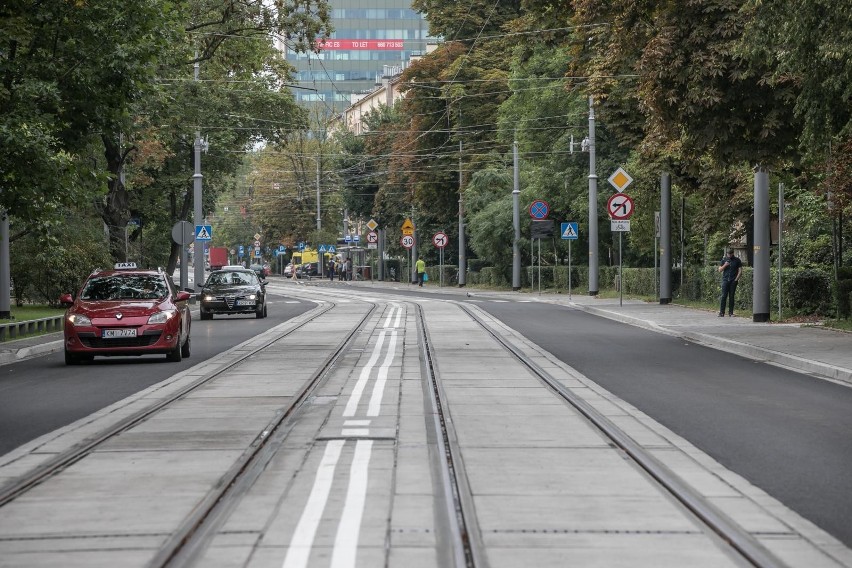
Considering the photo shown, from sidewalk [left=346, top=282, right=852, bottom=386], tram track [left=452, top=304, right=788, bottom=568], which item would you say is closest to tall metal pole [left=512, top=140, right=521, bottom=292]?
sidewalk [left=346, top=282, right=852, bottom=386]

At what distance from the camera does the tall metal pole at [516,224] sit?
61.7 metres

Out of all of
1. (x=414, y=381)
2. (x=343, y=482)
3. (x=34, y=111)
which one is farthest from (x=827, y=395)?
(x=34, y=111)

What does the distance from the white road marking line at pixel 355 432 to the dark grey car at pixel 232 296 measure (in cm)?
2713

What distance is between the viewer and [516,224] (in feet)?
205

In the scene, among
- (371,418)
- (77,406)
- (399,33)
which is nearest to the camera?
(371,418)

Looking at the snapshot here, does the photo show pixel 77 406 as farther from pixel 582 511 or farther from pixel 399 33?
pixel 399 33

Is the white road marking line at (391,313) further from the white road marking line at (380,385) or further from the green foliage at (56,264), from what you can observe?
the white road marking line at (380,385)

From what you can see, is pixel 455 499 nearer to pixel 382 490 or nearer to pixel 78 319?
pixel 382 490

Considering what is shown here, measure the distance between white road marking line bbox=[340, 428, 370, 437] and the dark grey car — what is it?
1068 inches

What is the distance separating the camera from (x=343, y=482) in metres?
9.06

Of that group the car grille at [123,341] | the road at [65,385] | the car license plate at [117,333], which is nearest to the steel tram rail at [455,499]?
the road at [65,385]

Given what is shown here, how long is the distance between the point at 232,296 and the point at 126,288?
16466 mm

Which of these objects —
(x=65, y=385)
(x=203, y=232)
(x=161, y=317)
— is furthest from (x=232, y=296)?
(x=65, y=385)

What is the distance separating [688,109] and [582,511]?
56.9 feet
